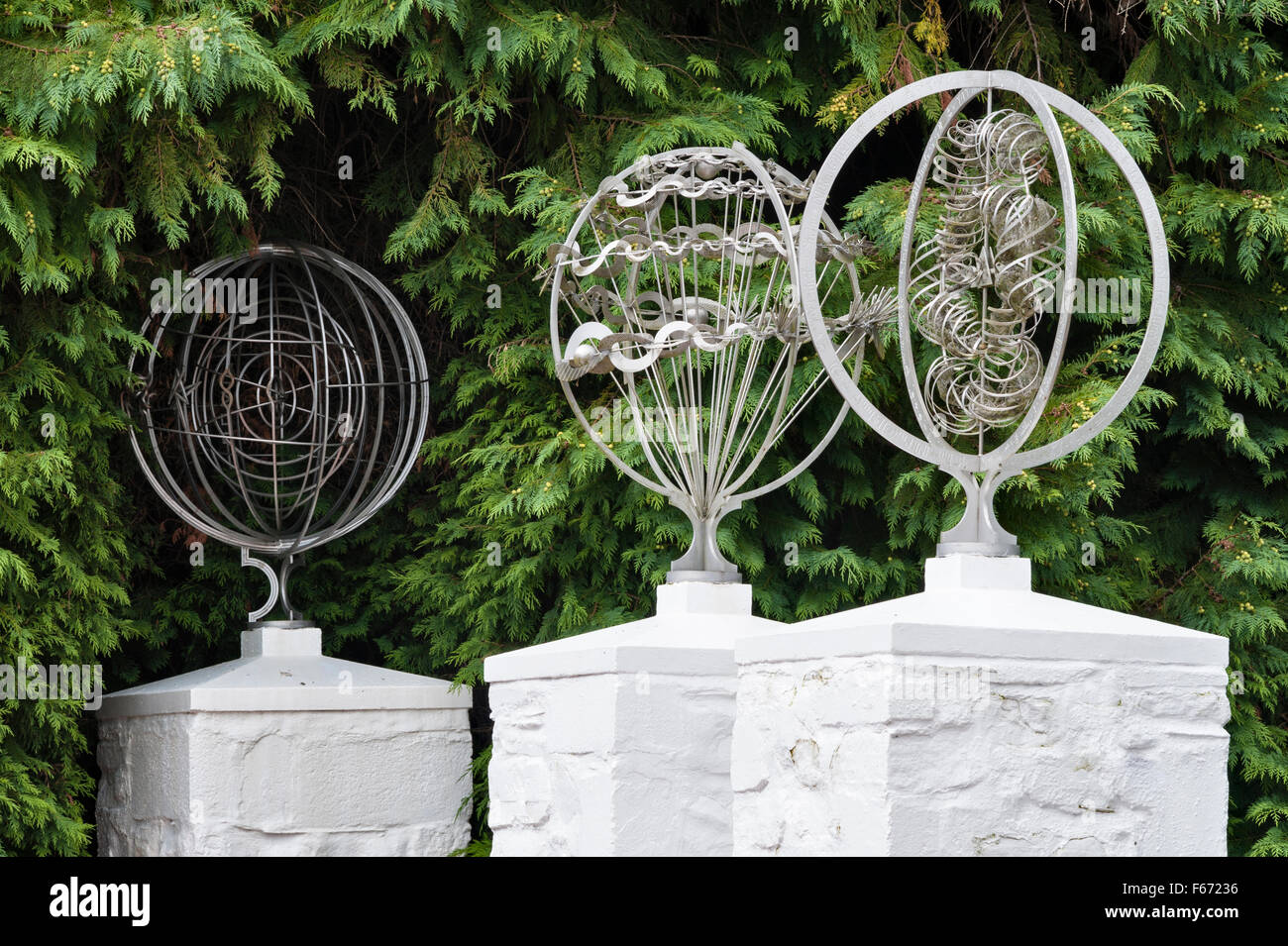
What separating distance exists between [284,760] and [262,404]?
1.29m

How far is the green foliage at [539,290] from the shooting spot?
4836mm

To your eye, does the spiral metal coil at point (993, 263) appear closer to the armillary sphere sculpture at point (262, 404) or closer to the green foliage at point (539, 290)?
the green foliage at point (539, 290)

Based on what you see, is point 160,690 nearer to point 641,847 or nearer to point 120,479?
point 120,479

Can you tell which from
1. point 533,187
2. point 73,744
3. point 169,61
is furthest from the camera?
point 533,187

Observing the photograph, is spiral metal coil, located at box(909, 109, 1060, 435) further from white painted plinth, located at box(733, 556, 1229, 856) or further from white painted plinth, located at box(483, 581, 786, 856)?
white painted plinth, located at box(483, 581, 786, 856)

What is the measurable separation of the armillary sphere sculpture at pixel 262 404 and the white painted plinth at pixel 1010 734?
8.91ft

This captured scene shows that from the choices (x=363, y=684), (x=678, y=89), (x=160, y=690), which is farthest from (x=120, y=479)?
(x=678, y=89)

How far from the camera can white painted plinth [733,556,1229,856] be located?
292cm

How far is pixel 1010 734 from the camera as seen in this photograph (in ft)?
9.74

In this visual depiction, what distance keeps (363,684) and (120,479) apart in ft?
4.37

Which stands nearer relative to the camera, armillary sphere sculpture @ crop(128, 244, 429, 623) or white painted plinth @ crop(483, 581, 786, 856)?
white painted plinth @ crop(483, 581, 786, 856)

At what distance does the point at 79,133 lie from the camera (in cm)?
481

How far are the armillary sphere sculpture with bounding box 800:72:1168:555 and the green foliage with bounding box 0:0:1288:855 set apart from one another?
128 centimetres

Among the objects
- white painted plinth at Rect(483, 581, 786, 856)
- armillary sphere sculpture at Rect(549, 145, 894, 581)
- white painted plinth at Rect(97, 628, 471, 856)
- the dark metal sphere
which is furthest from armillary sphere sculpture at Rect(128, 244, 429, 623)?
white painted plinth at Rect(483, 581, 786, 856)
